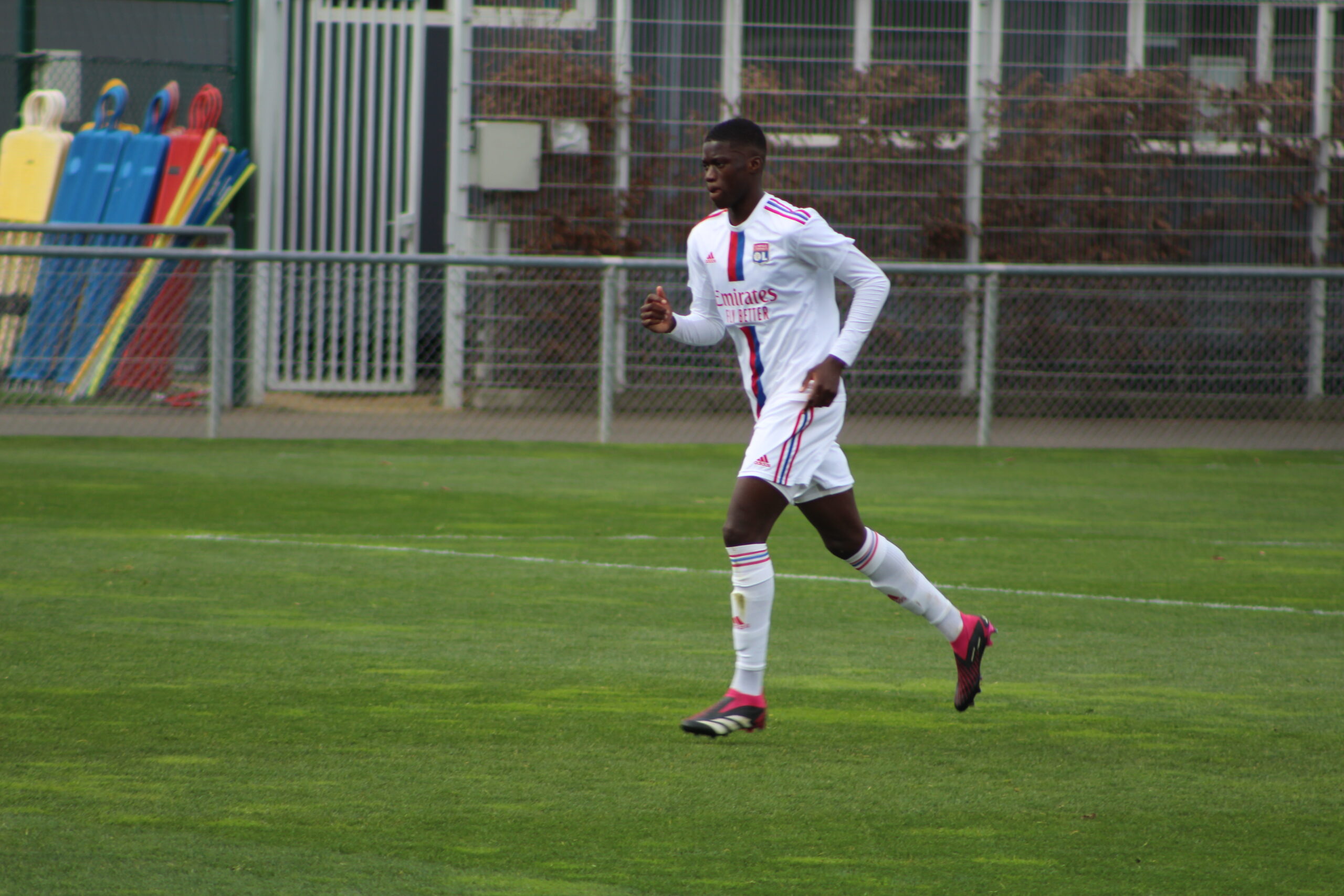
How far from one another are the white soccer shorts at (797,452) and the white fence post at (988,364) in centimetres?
917

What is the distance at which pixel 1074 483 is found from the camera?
39.5 ft

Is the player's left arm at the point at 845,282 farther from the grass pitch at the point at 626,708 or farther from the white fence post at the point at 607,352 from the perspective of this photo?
the white fence post at the point at 607,352

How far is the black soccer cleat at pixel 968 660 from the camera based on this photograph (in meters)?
5.20

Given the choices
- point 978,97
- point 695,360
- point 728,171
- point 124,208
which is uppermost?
point 978,97

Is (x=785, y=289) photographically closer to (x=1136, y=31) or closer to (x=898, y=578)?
(x=898, y=578)

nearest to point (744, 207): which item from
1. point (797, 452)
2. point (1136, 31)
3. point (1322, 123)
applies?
point (797, 452)

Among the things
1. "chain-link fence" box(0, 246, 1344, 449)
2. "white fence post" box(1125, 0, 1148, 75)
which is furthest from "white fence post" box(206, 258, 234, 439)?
"white fence post" box(1125, 0, 1148, 75)

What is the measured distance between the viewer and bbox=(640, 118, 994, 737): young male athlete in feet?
16.5

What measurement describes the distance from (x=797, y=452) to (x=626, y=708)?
3.25ft

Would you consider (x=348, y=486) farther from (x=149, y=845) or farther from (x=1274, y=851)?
(x=1274, y=851)

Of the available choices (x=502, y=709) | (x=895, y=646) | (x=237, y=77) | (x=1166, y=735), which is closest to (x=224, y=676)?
(x=502, y=709)

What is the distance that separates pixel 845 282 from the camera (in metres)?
5.12

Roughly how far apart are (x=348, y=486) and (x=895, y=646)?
5.72 meters

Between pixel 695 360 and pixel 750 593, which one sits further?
pixel 695 360
